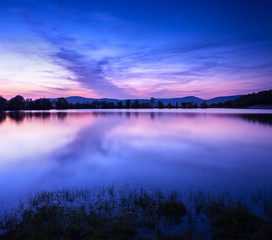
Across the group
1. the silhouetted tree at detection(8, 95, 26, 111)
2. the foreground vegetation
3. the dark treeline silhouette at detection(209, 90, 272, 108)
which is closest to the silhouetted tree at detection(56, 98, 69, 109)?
the silhouetted tree at detection(8, 95, 26, 111)

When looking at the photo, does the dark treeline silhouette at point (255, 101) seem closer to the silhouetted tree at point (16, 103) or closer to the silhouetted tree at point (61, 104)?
the silhouetted tree at point (61, 104)

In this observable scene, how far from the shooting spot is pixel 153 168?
436 inches

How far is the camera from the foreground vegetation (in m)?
4.52

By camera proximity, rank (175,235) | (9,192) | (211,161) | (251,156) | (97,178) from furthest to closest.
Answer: (251,156) < (211,161) < (97,178) < (9,192) < (175,235)

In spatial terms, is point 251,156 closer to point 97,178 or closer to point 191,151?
point 191,151

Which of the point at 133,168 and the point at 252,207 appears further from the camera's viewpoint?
the point at 133,168

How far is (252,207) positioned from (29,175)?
10.1m

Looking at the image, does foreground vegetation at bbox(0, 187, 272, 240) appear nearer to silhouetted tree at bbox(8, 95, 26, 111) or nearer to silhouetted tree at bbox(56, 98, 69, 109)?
silhouetted tree at bbox(8, 95, 26, 111)

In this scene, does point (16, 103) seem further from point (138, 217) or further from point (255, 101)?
point (255, 101)

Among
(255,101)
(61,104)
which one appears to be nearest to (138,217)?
(255,101)

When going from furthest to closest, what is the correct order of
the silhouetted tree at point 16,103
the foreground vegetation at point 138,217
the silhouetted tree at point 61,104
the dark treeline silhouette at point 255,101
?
the silhouetted tree at point 61,104, the dark treeline silhouette at point 255,101, the silhouetted tree at point 16,103, the foreground vegetation at point 138,217

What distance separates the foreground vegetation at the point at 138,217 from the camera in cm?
452

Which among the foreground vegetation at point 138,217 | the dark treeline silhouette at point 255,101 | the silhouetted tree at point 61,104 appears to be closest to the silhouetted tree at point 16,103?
the silhouetted tree at point 61,104

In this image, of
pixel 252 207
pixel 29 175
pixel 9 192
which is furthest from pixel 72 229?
pixel 29 175
